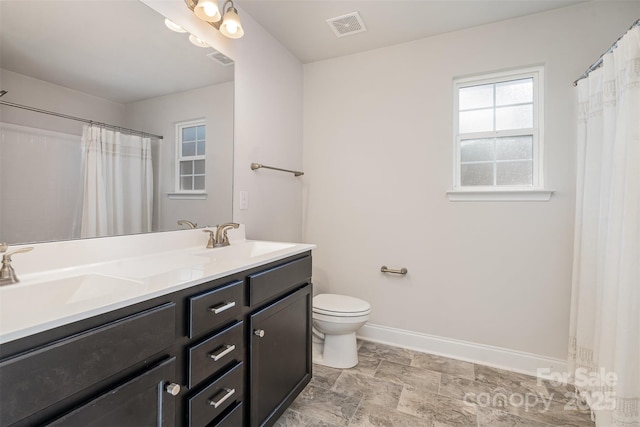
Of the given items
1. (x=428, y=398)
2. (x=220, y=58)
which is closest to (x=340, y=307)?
(x=428, y=398)

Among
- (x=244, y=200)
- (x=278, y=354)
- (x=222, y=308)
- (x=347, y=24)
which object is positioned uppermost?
(x=347, y=24)

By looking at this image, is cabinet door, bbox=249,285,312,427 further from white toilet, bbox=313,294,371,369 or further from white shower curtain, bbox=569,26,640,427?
white shower curtain, bbox=569,26,640,427

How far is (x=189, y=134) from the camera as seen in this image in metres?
1.64

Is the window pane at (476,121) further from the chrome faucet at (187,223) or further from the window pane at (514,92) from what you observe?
the chrome faucet at (187,223)

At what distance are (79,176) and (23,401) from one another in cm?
87

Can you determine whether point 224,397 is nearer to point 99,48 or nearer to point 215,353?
point 215,353

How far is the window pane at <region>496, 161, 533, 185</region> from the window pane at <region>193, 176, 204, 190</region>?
2.05 meters

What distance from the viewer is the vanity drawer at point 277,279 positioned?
126cm

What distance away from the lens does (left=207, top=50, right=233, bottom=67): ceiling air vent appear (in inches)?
69.1

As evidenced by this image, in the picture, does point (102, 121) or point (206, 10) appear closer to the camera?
point (102, 121)

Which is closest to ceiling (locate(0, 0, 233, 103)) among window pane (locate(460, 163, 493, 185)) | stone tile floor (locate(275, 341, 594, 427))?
stone tile floor (locate(275, 341, 594, 427))

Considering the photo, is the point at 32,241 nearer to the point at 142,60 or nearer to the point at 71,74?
the point at 71,74

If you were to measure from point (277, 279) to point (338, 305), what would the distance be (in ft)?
2.79

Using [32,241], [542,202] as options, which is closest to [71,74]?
[32,241]
